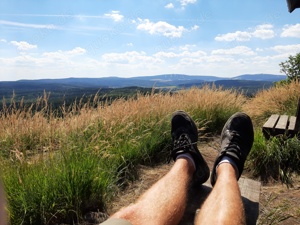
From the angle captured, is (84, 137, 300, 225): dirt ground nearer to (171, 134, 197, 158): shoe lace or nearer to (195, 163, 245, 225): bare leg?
(195, 163, 245, 225): bare leg

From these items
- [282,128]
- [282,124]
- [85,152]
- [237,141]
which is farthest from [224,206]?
[282,124]

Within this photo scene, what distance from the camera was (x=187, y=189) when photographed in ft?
5.47

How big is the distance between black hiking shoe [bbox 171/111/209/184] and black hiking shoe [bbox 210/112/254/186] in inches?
3.9

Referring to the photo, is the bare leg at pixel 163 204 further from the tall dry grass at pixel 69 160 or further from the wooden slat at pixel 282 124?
the wooden slat at pixel 282 124

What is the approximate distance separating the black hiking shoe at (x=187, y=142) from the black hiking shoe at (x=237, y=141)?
10cm

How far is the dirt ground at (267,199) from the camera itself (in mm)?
1866

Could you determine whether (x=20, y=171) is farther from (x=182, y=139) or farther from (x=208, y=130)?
(x=208, y=130)

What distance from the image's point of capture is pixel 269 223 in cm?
179

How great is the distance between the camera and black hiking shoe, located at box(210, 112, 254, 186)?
1.97 metres

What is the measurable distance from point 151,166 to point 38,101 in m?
1.64

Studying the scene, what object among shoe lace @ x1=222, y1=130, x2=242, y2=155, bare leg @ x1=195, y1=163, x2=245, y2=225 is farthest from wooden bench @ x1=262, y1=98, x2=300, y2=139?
bare leg @ x1=195, y1=163, x2=245, y2=225

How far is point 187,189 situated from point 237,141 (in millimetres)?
813

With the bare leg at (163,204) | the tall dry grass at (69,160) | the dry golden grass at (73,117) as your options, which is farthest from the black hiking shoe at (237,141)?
the dry golden grass at (73,117)

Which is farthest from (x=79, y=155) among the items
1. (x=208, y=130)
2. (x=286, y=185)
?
(x=208, y=130)
